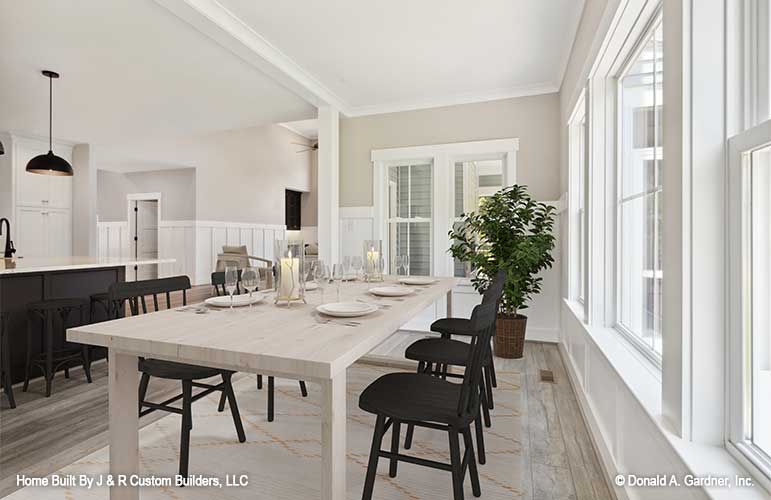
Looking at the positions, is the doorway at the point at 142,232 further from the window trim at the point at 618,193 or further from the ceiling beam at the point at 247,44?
the window trim at the point at 618,193

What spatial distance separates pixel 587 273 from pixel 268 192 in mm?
8786

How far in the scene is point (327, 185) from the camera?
188 inches

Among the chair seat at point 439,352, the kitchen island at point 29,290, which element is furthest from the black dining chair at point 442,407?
the kitchen island at point 29,290

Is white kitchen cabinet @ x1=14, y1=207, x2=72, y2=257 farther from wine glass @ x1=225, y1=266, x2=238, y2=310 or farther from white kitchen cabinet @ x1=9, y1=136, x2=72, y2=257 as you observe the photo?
wine glass @ x1=225, y1=266, x2=238, y2=310

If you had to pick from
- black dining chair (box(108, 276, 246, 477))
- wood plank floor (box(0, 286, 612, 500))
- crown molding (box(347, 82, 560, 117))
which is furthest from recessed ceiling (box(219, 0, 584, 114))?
wood plank floor (box(0, 286, 612, 500))

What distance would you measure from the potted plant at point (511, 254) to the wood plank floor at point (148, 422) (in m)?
0.37

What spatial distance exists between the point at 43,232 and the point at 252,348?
24.6 ft

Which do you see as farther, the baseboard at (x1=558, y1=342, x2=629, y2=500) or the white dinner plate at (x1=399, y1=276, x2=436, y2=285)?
the white dinner plate at (x1=399, y1=276, x2=436, y2=285)

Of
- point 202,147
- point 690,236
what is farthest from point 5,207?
point 690,236

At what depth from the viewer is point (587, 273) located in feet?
8.20

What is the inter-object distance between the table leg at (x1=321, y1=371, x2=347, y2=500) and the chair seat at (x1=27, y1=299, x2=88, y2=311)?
3.11m

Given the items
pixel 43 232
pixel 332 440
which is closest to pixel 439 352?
pixel 332 440

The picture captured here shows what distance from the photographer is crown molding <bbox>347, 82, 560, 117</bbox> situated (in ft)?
13.9

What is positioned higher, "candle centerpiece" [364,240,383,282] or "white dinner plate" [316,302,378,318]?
"candle centerpiece" [364,240,383,282]
